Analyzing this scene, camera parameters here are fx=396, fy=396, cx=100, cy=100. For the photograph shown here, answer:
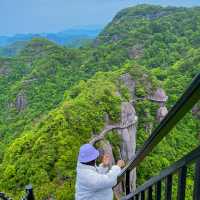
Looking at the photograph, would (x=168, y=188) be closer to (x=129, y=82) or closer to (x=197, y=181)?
(x=197, y=181)

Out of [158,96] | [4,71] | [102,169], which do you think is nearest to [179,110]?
[102,169]

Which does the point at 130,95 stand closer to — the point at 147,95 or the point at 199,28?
the point at 147,95

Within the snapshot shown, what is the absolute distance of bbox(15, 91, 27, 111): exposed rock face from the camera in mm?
43531

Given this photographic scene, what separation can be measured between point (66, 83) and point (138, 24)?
28.0 meters

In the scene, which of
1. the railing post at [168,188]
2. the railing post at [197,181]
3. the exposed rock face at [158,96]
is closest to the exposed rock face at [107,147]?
the exposed rock face at [158,96]

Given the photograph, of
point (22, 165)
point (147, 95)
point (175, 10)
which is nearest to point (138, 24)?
point (175, 10)

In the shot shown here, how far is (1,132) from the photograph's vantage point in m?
35.7

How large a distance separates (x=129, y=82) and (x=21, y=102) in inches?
872

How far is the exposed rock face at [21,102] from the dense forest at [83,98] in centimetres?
2

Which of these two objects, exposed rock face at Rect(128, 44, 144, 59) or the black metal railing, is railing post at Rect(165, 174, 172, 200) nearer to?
the black metal railing

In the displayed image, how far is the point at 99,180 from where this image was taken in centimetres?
339

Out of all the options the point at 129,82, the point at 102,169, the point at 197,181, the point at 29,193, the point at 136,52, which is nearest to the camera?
the point at 197,181

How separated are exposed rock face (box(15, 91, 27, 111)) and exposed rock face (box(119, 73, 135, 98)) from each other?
2137cm

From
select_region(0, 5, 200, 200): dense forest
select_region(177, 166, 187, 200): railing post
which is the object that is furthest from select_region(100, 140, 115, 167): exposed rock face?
select_region(177, 166, 187, 200): railing post
